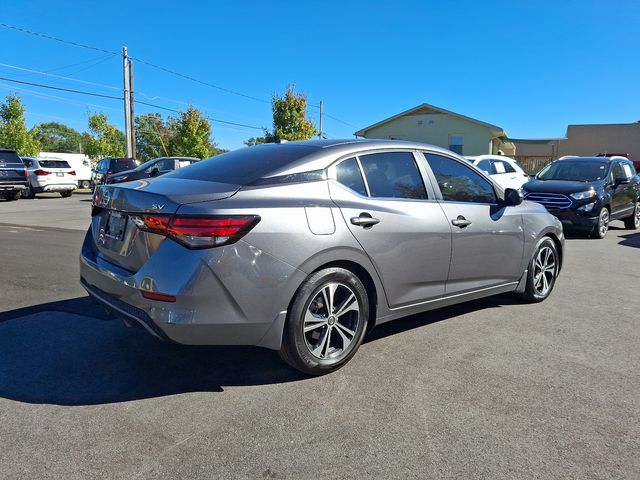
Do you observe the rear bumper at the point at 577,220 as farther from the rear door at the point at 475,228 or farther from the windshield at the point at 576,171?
the rear door at the point at 475,228

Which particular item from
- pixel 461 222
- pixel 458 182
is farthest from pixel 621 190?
Answer: pixel 461 222

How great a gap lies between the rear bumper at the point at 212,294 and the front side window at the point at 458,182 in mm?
1763

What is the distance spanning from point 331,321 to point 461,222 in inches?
59.4

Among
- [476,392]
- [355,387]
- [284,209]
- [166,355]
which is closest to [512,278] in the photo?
[476,392]

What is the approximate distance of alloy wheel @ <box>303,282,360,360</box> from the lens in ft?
10.9

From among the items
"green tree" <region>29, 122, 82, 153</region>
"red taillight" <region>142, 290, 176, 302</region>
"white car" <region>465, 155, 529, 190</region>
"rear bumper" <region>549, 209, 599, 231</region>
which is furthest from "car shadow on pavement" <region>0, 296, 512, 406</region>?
"green tree" <region>29, 122, 82, 153</region>

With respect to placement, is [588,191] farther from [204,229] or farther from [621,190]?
[204,229]

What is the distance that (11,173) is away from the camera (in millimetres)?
19547

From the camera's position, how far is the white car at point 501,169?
15883mm

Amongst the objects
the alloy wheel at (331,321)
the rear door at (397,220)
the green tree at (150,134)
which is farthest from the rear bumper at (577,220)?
the green tree at (150,134)

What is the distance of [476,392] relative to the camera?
319cm

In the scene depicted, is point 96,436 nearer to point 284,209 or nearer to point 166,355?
point 166,355

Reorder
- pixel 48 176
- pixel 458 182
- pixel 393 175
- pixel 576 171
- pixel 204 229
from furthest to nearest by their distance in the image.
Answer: pixel 48 176
pixel 576 171
pixel 458 182
pixel 393 175
pixel 204 229

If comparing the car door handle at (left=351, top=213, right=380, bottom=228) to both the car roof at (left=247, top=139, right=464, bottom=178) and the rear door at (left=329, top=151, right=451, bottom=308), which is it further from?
the car roof at (left=247, top=139, right=464, bottom=178)
